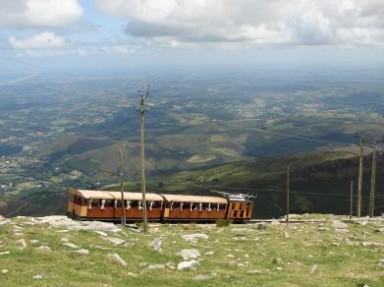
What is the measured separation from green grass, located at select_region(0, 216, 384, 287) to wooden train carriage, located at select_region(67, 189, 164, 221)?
1780cm

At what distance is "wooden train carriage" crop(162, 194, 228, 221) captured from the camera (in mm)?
58969

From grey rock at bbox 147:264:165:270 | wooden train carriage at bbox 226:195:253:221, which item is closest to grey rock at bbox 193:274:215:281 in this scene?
grey rock at bbox 147:264:165:270

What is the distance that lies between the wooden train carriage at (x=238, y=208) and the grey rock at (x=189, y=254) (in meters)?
37.1

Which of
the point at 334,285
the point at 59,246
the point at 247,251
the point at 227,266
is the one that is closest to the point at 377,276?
the point at 334,285

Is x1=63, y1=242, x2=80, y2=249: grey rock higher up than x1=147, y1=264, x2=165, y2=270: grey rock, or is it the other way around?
x1=147, y1=264, x2=165, y2=270: grey rock

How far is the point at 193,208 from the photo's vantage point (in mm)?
61344

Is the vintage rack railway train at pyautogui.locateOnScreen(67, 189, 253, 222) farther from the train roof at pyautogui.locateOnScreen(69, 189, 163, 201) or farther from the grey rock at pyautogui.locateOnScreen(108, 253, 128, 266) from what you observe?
the grey rock at pyautogui.locateOnScreen(108, 253, 128, 266)

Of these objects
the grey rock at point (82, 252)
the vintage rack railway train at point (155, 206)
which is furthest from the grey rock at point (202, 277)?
the vintage rack railway train at point (155, 206)

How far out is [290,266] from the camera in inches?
1053

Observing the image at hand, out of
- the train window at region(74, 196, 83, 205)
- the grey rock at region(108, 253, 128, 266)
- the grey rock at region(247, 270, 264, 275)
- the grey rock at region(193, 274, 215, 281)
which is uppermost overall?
the grey rock at region(193, 274, 215, 281)

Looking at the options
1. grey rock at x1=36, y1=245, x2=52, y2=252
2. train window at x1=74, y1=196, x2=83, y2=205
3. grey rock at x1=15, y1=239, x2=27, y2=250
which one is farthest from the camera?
train window at x1=74, y1=196, x2=83, y2=205

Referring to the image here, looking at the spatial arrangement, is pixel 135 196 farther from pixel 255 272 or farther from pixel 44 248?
pixel 255 272

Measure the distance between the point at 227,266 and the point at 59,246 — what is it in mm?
9002

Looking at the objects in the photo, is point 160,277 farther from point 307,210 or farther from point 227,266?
point 307,210
